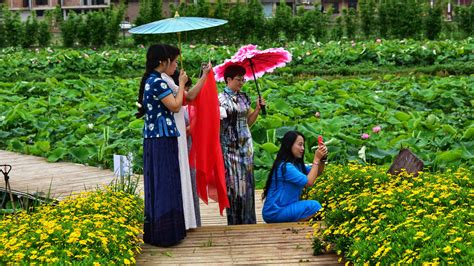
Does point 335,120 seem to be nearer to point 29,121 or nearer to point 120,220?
point 29,121

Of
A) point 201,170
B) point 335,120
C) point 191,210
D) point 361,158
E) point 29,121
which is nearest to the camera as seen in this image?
point 191,210

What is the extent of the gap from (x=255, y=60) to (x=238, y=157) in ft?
2.67

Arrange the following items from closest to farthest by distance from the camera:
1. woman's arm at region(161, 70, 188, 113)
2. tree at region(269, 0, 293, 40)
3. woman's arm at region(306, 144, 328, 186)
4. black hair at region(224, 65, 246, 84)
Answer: woman's arm at region(161, 70, 188, 113), woman's arm at region(306, 144, 328, 186), black hair at region(224, 65, 246, 84), tree at region(269, 0, 293, 40)

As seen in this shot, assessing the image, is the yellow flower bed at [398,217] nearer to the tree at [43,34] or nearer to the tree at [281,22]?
the tree at [281,22]

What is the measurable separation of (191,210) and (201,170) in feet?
1.59

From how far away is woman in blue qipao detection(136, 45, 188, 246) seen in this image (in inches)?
220

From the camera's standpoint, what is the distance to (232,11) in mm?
29688

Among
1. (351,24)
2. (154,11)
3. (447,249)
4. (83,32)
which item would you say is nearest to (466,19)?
(351,24)

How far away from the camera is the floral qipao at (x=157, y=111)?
5582 millimetres

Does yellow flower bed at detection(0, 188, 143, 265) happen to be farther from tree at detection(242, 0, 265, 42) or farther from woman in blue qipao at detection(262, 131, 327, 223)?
tree at detection(242, 0, 265, 42)

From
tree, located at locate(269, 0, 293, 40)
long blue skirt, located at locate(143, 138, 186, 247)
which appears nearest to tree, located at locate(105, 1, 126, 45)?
tree, located at locate(269, 0, 293, 40)

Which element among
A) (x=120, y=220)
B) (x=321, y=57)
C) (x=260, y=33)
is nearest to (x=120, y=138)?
(x=120, y=220)

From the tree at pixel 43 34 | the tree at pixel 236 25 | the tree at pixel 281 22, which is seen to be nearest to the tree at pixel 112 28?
the tree at pixel 43 34

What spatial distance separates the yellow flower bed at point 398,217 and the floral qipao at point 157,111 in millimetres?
1097
